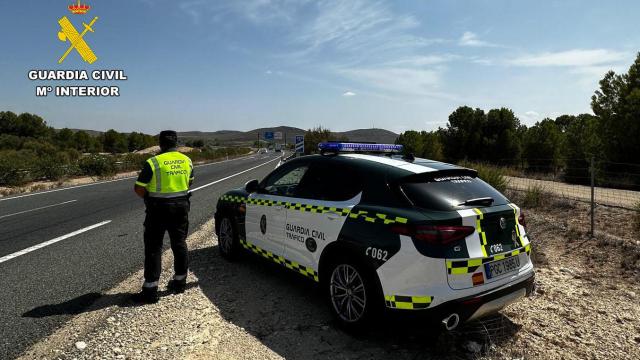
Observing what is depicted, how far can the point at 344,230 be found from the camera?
3.39 meters

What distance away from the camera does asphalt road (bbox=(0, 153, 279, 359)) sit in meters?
3.79

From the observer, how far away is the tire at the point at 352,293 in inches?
123

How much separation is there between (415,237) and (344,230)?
2.45 ft

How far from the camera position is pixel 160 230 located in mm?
4332

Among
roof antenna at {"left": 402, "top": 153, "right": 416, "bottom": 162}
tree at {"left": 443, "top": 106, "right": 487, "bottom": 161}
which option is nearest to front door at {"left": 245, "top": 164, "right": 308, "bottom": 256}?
roof antenna at {"left": 402, "top": 153, "right": 416, "bottom": 162}

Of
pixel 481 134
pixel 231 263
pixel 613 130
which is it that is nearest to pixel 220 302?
pixel 231 263

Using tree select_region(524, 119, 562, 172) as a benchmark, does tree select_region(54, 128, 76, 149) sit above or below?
above

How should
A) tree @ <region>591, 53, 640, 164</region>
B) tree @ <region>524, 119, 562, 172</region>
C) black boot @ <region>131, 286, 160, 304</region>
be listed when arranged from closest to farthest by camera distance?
black boot @ <region>131, 286, 160, 304</region> → tree @ <region>591, 53, 640, 164</region> → tree @ <region>524, 119, 562, 172</region>

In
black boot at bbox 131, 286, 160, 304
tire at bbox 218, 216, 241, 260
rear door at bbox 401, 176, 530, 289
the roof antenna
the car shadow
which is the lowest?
the car shadow

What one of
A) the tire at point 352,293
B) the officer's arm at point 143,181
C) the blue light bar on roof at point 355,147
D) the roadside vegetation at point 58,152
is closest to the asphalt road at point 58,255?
the officer's arm at point 143,181

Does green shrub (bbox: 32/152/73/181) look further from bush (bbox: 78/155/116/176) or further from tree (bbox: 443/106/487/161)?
tree (bbox: 443/106/487/161)

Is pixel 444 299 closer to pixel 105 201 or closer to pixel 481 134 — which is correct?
pixel 105 201

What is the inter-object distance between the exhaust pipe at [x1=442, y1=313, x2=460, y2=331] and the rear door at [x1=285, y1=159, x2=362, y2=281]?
1182 millimetres

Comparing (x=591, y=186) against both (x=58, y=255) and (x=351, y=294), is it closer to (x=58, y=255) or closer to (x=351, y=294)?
(x=351, y=294)
